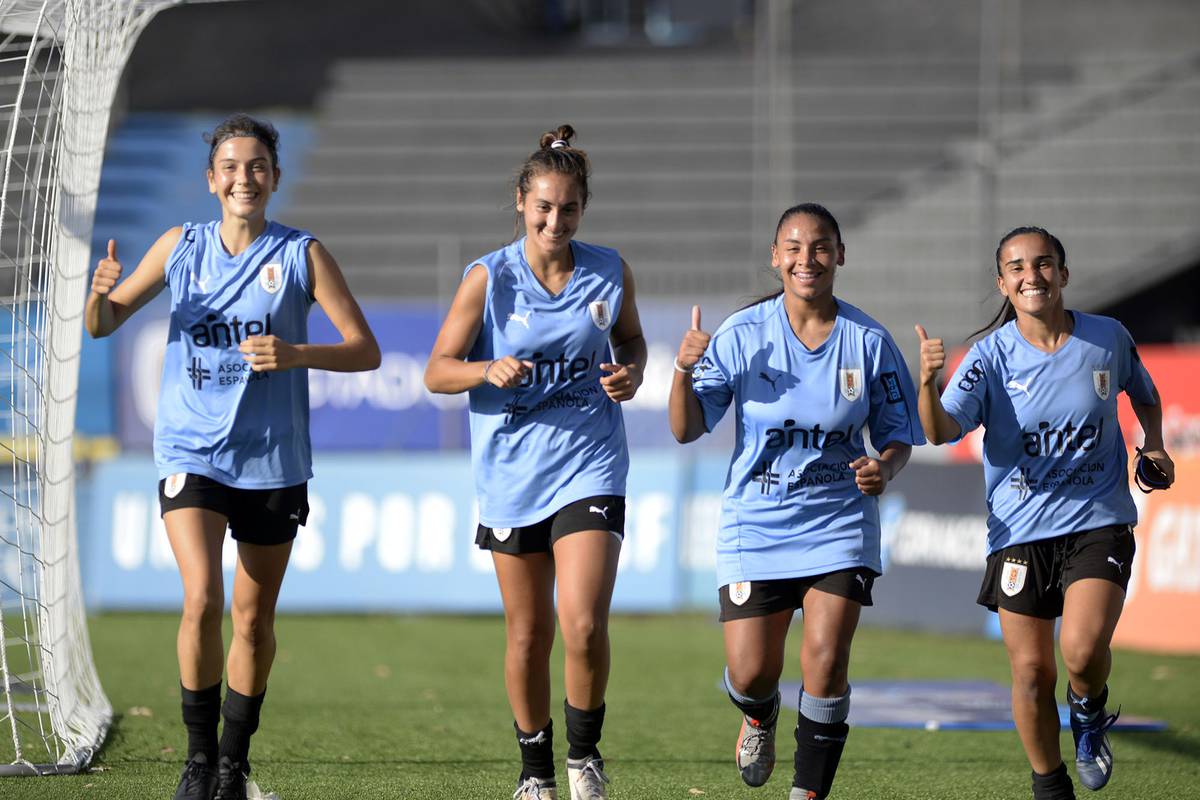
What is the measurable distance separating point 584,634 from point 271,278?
1618 mm

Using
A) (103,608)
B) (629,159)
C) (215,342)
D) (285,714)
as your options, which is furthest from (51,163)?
(629,159)

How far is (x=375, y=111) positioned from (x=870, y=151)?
20.9 feet

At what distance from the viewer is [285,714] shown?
25.8 feet

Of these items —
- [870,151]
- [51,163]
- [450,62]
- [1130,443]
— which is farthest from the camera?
[450,62]

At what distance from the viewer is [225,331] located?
5.40m

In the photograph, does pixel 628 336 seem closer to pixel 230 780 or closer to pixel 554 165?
pixel 554 165

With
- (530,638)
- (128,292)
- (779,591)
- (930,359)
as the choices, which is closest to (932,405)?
(930,359)

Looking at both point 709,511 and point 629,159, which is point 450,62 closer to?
point 629,159

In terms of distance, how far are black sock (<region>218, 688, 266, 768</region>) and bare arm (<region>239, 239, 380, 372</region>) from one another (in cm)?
116

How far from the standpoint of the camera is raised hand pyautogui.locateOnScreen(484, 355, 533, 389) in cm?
496

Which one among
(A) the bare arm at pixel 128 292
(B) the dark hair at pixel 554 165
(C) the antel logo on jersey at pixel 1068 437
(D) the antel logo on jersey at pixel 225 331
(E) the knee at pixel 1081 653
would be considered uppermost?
(B) the dark hair at pixel 554 165

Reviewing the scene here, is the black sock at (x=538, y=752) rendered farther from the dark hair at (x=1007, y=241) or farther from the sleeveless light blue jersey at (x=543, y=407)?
the dark hair at (x=1007, y=241)

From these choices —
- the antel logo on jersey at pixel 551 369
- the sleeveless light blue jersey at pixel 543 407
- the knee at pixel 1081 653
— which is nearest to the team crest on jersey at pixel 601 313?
the sleeveless light blue jersey at pixel 543 407

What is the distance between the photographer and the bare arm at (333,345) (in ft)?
16.8
